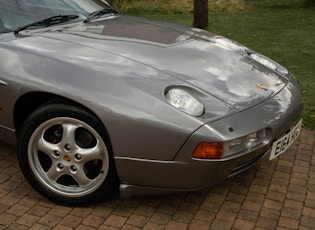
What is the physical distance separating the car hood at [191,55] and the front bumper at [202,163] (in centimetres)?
15

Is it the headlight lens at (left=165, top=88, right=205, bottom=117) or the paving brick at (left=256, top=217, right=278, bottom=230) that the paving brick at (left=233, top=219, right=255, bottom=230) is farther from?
the headlight lens at (left=165, top=88, right=205, bottom=117)

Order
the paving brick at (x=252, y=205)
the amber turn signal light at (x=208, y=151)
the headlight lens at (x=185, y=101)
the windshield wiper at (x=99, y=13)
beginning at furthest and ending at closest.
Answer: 1. the windshield wiper at (x=99, y=13)
2. the paving brick at (x=252, y=205)
3. the headlight lens at (x=185, y=101)
4. the amber turn signal light at (x=208, y=151)

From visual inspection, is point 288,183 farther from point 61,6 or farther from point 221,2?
point 221,2

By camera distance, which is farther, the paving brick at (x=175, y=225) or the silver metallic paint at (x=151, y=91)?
the paving brick at (x=175, y=225)

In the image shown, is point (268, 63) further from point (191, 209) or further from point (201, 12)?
point (201, 12)

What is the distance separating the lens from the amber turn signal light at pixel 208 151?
259cm

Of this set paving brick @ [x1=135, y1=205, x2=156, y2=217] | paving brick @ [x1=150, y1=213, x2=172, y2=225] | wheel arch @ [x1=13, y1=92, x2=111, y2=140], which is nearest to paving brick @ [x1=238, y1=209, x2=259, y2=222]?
paving brick @ [x1=150, y1=213, x2=172, y2=225]

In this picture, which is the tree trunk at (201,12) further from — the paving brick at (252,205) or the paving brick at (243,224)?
the paving brick at (243,224)

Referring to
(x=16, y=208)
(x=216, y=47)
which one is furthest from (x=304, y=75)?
(x=16, y=208)

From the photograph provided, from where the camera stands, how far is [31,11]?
370cm

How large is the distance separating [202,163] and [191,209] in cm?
57

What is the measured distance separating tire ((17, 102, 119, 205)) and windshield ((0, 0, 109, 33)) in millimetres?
979

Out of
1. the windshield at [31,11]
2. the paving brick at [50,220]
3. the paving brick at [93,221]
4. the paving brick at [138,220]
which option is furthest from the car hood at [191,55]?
Answer: the paving brick at [50,220]

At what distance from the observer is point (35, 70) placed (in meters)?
2.99
